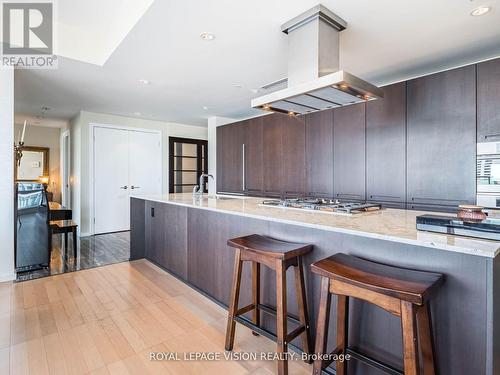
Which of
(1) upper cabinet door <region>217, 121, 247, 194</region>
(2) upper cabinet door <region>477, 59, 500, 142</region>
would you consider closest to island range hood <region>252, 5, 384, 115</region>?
(2) upper cabinet door <region>477, 59, 500, 142</region>

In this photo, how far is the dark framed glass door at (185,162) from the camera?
6.36m

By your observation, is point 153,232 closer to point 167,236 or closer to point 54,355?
point 167,236

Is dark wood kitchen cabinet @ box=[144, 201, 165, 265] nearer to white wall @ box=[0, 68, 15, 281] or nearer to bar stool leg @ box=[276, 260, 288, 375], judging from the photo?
white wall @ box=[0, 68, 15, 281]

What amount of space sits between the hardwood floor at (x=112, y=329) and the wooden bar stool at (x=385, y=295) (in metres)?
0.53

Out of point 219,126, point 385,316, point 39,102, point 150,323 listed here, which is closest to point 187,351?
point 150,323

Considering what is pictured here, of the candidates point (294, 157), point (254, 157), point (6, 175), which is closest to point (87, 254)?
point (6, 175)

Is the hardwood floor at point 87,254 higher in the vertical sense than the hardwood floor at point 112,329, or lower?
higher

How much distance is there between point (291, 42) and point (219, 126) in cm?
345

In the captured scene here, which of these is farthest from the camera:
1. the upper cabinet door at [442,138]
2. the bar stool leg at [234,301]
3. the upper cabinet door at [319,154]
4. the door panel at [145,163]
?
the door panel at [145,163]

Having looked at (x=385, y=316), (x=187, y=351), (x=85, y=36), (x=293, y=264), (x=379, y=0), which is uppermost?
(x=85, y=36)

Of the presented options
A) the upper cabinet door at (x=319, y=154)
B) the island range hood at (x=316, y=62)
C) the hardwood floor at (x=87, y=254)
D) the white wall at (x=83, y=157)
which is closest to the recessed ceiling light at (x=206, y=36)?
the island range hood at (x=316, y=62)

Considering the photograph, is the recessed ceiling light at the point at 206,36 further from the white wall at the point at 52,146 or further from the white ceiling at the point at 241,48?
the white wall at the point at 52,146

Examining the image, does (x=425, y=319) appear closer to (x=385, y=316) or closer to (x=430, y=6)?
(x=385, y=316)

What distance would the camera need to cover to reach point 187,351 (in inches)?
71.2
